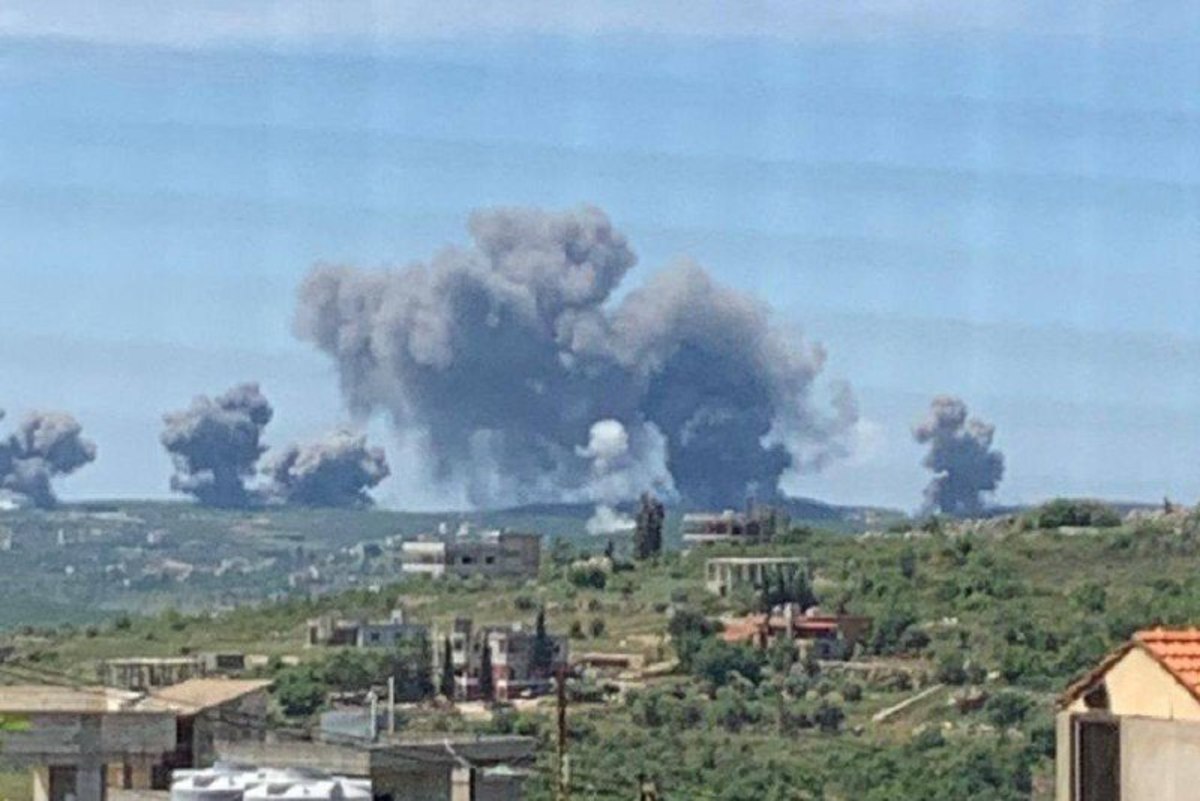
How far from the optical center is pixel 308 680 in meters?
116

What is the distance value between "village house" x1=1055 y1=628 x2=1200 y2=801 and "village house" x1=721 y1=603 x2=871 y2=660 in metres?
114

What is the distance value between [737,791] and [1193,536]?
66.7 meters

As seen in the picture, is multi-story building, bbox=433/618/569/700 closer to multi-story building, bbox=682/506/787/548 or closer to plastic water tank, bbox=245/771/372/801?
multi-story building, bbox=682/506/787/548

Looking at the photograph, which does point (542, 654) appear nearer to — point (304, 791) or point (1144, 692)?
point (304, 791)

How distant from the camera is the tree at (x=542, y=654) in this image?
128 meters

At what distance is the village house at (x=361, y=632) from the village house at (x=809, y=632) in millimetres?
10619

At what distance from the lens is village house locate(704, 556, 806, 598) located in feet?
518

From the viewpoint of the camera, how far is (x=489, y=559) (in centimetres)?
18825

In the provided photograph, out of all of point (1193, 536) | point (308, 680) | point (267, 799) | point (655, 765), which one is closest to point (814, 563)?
point (1193, 536)

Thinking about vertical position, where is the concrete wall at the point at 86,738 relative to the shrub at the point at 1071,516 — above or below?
below

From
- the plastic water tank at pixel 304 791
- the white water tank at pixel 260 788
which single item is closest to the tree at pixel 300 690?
the white water tank at pixel 260 788

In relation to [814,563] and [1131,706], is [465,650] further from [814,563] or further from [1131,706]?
[1131,706]

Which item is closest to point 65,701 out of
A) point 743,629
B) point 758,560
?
point 743,629

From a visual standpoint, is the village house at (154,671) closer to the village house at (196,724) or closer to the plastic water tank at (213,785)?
the village house at (196,724)
